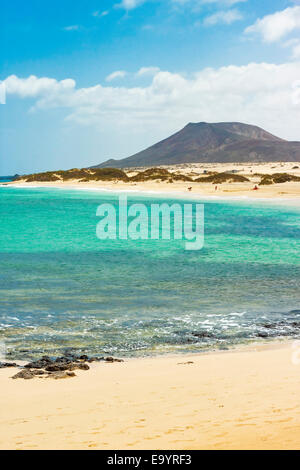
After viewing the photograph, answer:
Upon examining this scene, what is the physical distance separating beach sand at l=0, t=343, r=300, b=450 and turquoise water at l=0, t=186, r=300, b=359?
5.41 feet

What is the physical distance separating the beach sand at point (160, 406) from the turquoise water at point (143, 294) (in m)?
1.65

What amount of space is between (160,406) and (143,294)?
25.2 ft

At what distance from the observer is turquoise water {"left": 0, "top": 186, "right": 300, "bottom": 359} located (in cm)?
1066

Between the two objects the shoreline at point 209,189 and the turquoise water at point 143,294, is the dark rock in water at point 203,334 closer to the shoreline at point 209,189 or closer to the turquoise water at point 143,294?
the turquoise water at point 143,294

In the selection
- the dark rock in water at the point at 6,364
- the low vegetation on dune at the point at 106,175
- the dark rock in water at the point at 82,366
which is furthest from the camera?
the low vegetation on dune at the point at 106,175

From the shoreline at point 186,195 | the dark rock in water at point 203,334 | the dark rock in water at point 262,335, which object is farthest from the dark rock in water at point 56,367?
the shoreline at point 186,195

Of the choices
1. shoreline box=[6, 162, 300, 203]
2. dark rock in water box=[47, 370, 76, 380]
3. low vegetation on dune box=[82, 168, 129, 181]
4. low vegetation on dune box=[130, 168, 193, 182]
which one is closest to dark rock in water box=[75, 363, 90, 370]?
dark rock in water box=[47, 370, 76, 380]

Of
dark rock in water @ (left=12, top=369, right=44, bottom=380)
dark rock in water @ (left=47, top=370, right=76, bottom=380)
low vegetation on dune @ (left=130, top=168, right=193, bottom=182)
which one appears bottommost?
dark rock in water @ (left=47, top=370, right=76, bottom=380)

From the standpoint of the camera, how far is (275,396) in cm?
697

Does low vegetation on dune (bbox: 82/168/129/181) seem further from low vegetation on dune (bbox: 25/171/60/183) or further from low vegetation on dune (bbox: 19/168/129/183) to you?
low vegetation on dune (bbox: 25/171/60/183)

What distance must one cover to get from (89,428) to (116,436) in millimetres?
430

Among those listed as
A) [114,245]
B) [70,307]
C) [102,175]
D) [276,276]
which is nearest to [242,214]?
[114,245]

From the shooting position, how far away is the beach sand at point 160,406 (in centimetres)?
566

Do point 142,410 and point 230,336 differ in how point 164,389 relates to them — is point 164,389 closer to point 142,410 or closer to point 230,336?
point 142,410
